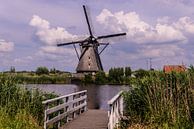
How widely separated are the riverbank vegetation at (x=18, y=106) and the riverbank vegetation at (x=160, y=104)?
→ 2.72 metres

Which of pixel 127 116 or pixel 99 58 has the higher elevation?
pixel 99 58

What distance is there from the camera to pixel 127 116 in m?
12.9

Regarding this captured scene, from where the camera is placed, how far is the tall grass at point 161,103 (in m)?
10.0

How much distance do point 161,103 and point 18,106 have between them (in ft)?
13.6

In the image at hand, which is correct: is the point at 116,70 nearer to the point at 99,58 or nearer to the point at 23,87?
the point at 99,58

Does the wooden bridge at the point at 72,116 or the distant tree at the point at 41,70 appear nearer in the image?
the wooden bridge at the point at 72,116

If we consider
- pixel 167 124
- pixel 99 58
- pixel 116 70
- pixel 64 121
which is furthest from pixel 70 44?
pixel 167 124

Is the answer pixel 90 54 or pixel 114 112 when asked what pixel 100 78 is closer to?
pixel 90 54

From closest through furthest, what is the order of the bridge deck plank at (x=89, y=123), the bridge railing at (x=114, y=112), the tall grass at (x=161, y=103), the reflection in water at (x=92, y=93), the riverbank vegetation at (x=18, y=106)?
the tall grass at (x=161, y=103)
the riverbank vegetation at (x=18, y=106)
the bridge railing at (x=114, y=112)
the bridge deck plank at (x=89, y=123)
the reflection in water at (x=92, y=93)

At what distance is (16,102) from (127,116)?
3554 millimetres

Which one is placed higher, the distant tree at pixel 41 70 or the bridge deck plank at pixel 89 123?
the distant tree at pixel 41 70

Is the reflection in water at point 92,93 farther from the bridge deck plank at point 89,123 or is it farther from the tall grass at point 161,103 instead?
the bridge deck plank at point 89,123

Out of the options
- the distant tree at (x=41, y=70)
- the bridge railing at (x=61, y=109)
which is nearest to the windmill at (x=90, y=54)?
the distant tree at (x=41, y=70)

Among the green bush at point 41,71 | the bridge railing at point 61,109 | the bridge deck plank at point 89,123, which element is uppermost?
the green bush at point 41,71
